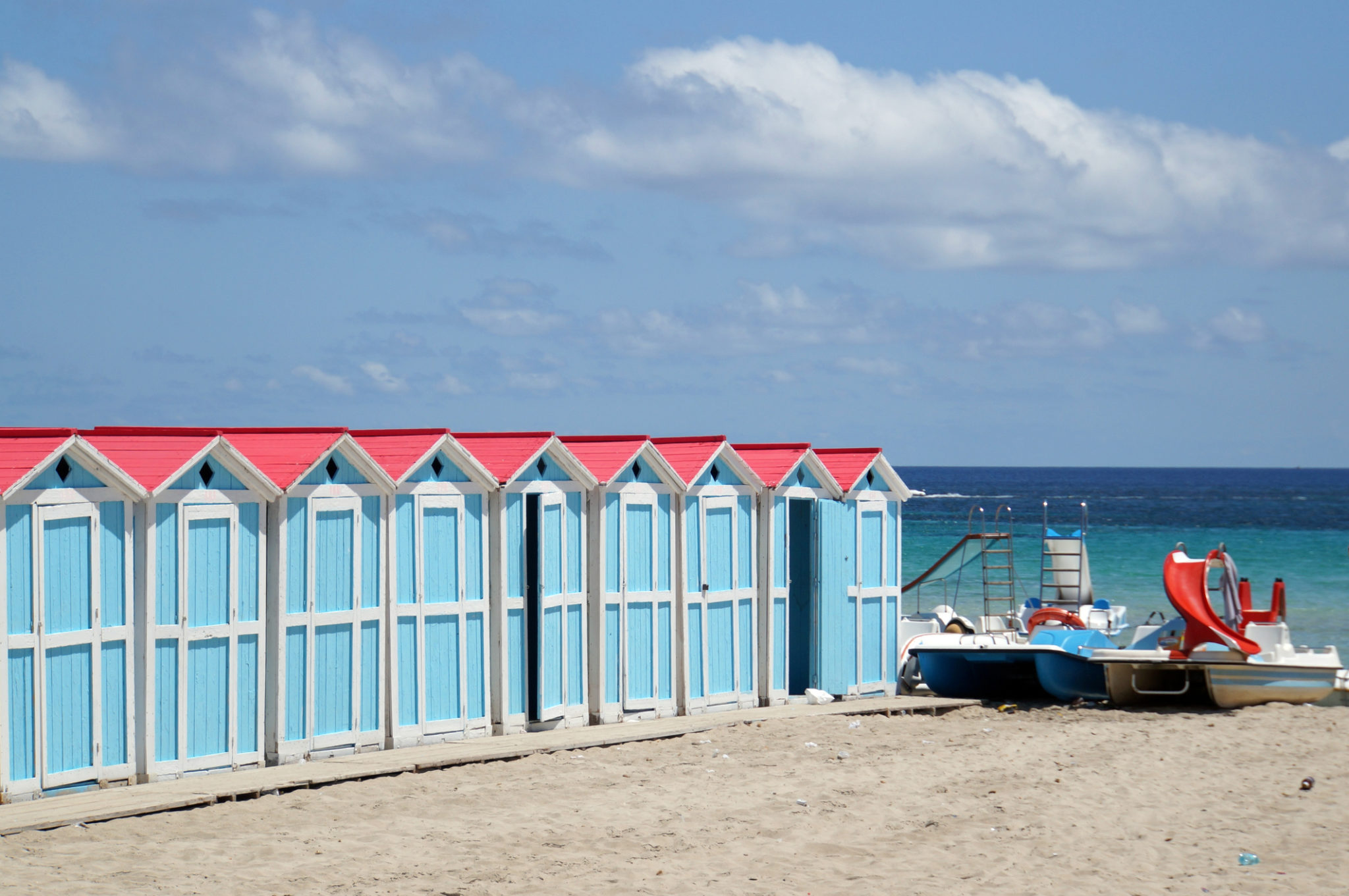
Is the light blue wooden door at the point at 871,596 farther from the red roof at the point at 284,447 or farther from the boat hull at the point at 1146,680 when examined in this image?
the red roof at the point at 284,447

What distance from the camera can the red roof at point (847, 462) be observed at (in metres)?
16.0

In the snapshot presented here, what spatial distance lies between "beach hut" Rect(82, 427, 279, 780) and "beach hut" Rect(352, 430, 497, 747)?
4.39ft

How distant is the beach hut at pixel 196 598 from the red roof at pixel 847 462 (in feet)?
22.8

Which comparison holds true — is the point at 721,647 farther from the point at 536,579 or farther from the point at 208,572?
the point at 208,572

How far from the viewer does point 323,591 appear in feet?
38.1

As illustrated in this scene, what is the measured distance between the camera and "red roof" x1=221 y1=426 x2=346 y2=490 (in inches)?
444

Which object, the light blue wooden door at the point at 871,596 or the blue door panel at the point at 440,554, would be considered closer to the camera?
the blue door panel at the point at 440,554

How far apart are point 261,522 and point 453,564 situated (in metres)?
1.98

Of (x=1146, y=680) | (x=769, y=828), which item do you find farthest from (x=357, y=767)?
(x=1146, y=680)

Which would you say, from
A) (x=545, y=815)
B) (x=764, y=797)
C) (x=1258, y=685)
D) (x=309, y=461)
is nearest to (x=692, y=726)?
(x=764, y=797)

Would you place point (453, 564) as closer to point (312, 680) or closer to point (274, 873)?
point (312, 680)

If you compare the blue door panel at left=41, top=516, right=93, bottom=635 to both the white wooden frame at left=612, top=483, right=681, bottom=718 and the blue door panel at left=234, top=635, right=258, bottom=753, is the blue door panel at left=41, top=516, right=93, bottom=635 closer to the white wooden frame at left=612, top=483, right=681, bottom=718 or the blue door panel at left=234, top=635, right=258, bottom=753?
the blue door panel at left=234, top=635, right=258, bottom=753

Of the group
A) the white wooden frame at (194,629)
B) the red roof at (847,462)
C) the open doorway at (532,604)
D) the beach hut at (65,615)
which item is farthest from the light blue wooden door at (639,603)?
the beach hut at (65,615)

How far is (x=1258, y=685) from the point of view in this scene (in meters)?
16.1
